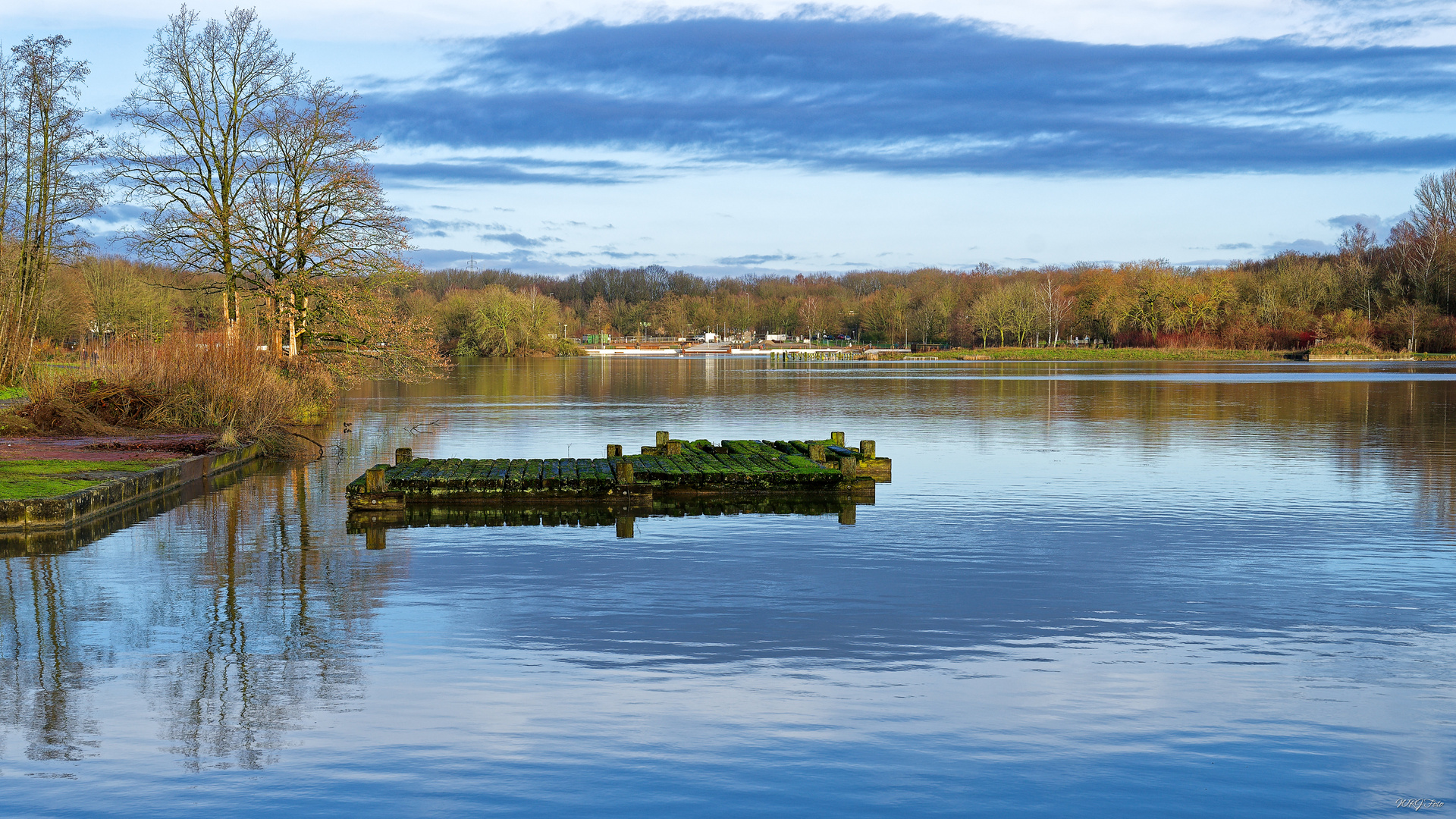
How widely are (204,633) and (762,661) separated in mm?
4501

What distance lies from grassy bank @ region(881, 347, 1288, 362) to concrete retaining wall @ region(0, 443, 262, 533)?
103889mm

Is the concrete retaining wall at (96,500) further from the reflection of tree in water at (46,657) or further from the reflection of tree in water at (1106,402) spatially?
the reflection of tree in water at (1106,402)

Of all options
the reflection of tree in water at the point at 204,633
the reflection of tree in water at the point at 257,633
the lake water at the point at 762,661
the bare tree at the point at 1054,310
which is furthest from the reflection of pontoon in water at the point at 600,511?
the bare tree at the point at 1054,310

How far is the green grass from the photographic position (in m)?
14.9

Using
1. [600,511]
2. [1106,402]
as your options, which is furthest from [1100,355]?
[600,511]

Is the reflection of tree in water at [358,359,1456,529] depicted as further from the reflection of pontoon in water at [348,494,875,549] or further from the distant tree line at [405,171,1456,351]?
the distant tree line at [405,171,1456,351]

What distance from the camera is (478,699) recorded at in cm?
782

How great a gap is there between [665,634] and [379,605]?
2.81 m

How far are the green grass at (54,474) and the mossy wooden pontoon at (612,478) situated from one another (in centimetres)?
353

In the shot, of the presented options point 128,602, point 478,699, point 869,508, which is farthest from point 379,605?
point 869,508

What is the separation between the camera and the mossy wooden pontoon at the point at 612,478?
17.1m

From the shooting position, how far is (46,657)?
28.8 ft

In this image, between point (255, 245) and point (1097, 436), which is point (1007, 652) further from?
point (255, 245)

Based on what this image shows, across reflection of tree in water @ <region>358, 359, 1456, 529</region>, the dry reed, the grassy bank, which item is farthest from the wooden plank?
the grassy bank
